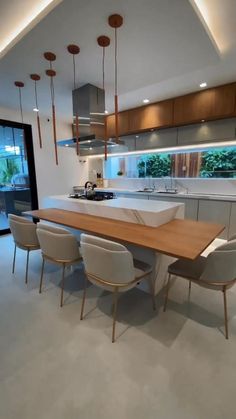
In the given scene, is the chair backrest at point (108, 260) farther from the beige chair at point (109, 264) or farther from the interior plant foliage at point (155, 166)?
the interior plant foliage at point (155, 166)

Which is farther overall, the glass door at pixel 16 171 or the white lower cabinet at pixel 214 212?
the glass door at pixel 16 171

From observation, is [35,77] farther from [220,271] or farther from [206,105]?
[220,271]

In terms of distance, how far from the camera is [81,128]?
127 inches

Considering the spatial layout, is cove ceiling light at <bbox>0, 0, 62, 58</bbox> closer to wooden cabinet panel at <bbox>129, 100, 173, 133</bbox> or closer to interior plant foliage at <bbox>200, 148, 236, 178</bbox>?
wooden cabinet panel at <bbox>129, 100, 173, 133</bbox>

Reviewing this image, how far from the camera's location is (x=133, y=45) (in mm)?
2043

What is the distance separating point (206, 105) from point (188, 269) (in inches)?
115

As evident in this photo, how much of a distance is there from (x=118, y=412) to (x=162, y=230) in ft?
4.38

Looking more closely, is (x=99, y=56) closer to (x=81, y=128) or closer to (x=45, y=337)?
(x=81, y=128)

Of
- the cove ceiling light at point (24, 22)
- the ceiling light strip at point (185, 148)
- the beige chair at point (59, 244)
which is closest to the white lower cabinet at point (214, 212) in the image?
the ceiling light strip at point (185, 148)

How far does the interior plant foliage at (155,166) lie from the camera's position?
182 inches

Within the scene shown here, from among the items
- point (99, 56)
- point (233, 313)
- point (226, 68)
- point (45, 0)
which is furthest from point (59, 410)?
point (226, 68)

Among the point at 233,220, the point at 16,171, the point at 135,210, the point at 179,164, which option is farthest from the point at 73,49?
the point at 233,220

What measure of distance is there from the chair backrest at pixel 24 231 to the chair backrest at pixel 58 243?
0.41m

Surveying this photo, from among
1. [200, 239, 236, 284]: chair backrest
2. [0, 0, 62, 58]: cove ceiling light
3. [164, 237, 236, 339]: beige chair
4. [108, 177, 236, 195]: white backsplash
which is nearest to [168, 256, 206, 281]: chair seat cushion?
[164, 237, 236, 339]: beige chair
